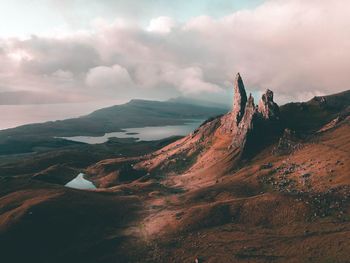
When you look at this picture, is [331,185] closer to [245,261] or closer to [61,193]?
[245,261]

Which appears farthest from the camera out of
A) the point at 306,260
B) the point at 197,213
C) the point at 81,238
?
the point at 197,213

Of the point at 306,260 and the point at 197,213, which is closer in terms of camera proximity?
the point at 306,260

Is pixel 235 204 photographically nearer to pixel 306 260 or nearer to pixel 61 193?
pixel 306 260

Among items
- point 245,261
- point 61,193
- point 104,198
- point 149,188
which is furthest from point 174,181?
point 245,261

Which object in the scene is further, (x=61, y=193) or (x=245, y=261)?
(x=61, y=193)

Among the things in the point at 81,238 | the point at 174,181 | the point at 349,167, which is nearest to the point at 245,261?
→ the point at 81,238

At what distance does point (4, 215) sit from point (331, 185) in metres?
121

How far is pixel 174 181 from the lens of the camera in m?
196

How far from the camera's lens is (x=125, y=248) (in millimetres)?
106812

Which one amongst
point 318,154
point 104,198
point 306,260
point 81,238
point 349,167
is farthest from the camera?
point 318,154

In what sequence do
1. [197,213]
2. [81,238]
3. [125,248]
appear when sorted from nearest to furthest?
[125,248]
[81,238]
[197,213]

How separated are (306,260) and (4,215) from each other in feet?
345

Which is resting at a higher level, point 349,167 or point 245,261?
point 349,167

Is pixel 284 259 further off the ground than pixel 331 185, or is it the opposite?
pixel 331 185
